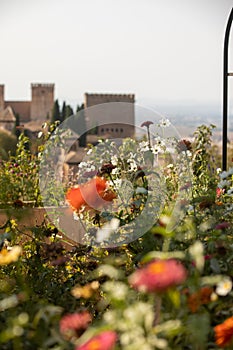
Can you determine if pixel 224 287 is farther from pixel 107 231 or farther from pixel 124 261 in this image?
pixel 107 231

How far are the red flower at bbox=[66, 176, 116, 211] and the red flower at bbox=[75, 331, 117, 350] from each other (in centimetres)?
114

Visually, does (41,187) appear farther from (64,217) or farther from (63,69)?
(63,69)

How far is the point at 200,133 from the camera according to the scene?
462cm

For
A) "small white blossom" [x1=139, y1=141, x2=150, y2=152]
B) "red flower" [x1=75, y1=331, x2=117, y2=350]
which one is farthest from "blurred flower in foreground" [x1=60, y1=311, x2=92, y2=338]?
"small white blossom" [x1=139, y1=141, x2=150, y2=152]

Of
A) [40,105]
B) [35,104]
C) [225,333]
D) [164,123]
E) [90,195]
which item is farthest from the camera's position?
[40,105]

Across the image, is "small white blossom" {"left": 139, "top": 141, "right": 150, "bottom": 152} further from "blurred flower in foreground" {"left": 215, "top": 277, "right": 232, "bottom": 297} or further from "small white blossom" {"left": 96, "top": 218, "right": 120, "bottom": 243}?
"blurred flower in foreground" {"left": 215, "top": 277, "right": 232, "bottom": 297}

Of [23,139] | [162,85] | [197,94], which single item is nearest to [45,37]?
[162,85]

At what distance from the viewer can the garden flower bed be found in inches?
54.7

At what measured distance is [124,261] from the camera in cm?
216

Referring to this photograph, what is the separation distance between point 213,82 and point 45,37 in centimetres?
1436

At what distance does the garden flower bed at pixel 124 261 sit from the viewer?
4.56 ft

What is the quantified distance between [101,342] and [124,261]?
3.01 feet

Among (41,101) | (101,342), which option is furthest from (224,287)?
(41,101)

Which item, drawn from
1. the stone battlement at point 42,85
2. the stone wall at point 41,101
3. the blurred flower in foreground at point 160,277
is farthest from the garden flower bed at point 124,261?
the stone battlement at point 42,85
